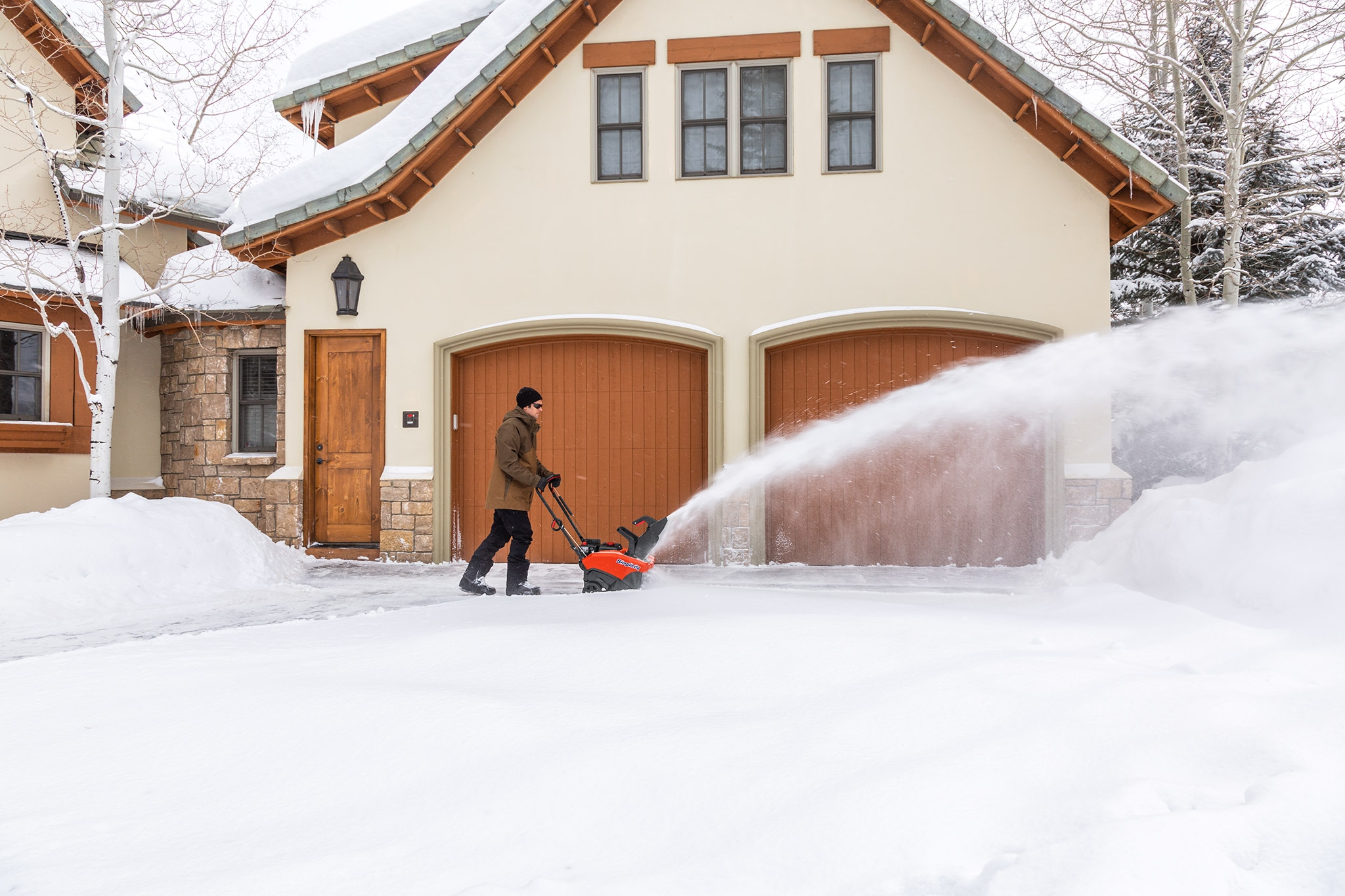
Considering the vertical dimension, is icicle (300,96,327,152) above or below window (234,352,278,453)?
above

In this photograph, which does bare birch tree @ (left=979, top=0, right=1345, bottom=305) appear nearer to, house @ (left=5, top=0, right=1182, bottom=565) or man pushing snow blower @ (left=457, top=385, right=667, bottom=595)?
house @ (left=5, top=0, right=1182, bottom=565)

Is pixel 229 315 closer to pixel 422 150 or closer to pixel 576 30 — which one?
pixel 422 150

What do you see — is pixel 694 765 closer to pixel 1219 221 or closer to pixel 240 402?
pixel 240 402

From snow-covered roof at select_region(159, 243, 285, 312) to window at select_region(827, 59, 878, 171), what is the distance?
22.4 feet

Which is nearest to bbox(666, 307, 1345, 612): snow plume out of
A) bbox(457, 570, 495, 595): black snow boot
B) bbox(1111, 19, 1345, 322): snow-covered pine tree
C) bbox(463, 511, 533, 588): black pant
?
bbox(463, 511, 533, 588): black pant

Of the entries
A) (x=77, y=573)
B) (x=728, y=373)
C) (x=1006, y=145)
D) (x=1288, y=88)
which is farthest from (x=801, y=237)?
(x=1288, y=88)

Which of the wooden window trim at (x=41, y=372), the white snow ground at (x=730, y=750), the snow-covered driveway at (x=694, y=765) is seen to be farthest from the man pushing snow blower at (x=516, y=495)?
the wooden window trim at (x=41, y=372)

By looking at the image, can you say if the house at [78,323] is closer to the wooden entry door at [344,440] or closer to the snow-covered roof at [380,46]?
the wooden entry door at [344,440]

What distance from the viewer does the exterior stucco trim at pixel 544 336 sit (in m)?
9.18

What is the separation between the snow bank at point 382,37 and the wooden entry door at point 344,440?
3865mm

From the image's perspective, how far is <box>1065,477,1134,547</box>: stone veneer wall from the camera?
859 centimetres

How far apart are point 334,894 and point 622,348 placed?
311 inches

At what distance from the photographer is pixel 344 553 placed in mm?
9680

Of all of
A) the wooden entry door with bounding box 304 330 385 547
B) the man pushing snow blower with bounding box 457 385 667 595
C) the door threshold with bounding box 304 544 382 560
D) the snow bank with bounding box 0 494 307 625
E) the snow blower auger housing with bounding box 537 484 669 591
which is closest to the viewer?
the snow blower auger housing with bounding box 537 484 669 591
